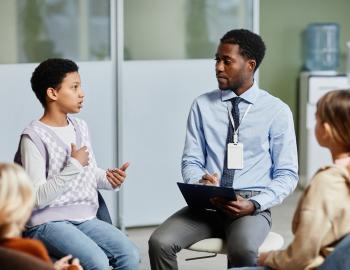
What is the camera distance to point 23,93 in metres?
5.02

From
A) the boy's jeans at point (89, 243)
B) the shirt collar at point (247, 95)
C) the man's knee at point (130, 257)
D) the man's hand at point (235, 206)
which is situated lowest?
the man's knee at point (130, 257)

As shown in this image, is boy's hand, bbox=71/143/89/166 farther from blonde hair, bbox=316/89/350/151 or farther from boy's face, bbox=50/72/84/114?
blonde hair, bbox=316/89/350/151

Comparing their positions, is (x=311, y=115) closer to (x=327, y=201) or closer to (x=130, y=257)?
(x=130, y=257)

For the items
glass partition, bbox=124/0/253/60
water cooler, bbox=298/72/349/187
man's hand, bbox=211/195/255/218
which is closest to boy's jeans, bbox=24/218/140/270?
man's hand, bbox=211/195/255/218

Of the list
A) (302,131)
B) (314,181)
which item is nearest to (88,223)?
(314,181)

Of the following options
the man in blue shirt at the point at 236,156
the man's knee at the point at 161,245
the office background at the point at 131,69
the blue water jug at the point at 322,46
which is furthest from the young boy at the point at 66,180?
the blue water jug at the point at 322,46

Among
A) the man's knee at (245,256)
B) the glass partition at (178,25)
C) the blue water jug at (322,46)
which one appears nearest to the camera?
the man's knee at (245,256)

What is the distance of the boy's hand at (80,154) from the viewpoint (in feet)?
11.5

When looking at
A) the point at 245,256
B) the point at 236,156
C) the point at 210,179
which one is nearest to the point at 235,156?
the point at 236,156

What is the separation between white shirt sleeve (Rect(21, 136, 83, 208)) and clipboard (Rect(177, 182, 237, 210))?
47 centimetres

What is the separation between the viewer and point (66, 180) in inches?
135

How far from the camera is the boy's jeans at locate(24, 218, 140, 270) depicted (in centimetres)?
338

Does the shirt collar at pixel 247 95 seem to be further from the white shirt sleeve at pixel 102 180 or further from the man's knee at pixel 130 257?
the man's knee at pixel 130 257

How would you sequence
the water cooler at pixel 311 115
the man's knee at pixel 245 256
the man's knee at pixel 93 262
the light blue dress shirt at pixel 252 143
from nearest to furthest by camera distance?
the man's knee at pixel 93 262, the man's knee at pixel 245 256, the light blue dress shirt at pixel 252 143, the water cooler at pixel 311 115
